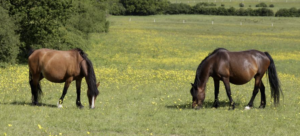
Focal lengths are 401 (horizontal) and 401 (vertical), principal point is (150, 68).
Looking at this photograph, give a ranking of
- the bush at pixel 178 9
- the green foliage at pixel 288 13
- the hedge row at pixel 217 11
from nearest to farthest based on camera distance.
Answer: the green foliage at pixel 288 13 < the hedge row at pixel 217 11 < the bush at pixel 178 9

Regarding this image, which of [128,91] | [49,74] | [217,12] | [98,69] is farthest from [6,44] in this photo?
[217,12]

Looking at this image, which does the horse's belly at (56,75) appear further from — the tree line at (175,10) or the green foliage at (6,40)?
the tree line at (175,10)

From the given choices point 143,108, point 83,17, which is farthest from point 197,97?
point 83,17

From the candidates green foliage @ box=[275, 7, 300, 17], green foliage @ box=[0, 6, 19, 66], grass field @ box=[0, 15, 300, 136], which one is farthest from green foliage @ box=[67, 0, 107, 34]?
green foliage @ box=[275, 7, 300, 17]

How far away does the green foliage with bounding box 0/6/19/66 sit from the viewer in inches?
1024

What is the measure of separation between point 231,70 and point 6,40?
17112 millimetres

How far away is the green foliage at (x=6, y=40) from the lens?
85.4ft

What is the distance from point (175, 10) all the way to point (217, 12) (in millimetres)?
11484

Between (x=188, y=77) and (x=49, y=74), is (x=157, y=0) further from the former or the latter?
(x=49, y=74)

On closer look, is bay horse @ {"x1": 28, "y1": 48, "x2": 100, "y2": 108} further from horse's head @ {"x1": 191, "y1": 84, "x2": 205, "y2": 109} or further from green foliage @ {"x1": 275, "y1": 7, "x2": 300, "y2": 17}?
green foliage @ {"x1": 275, "y1": 7, "x2": 300, "y2": 17}

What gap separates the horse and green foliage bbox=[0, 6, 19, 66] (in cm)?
1632

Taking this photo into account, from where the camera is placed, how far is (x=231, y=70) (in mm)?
14242

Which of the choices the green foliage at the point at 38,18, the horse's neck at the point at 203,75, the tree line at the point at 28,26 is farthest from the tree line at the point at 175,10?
the horse's neck at the point at 203,75

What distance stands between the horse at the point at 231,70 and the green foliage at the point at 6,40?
1632cm
